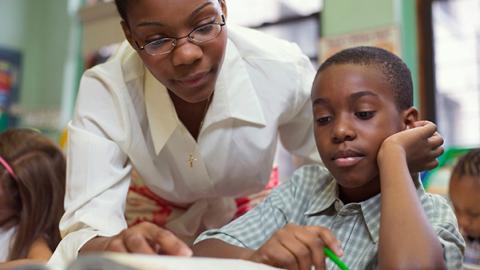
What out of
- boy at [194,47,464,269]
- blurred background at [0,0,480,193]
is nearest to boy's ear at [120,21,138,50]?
boy at [194,47,464,269]

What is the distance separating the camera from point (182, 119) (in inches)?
49.4

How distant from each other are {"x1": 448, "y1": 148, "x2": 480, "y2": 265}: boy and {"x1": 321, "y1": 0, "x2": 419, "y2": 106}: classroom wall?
128cm

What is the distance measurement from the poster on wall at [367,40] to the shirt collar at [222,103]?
166 centimetres

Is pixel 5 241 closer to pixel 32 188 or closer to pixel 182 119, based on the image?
pixel 32 188

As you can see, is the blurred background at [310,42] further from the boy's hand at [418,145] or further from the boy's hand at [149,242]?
the boy's hand at [149,242]

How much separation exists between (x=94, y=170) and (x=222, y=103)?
1.04ft

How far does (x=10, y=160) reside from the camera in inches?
64.6

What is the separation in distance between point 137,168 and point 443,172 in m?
1.68

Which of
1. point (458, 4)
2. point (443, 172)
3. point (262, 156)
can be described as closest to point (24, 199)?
point (262, 156)

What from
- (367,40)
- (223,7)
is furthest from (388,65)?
(367,40)

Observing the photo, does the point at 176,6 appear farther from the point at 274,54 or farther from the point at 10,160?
the point at 10,160

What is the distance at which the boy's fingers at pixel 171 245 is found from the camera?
0.63m

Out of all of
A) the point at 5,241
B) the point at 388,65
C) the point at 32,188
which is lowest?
the point at 5,241

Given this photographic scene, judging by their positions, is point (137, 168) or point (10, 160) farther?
point (10, 160)
